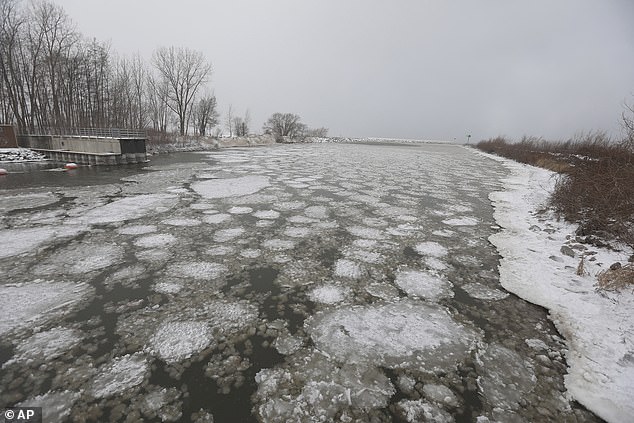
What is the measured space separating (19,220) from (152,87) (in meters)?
34.4

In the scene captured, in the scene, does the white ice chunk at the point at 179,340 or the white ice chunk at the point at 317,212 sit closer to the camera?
the white ice chunk at the point at 179,340

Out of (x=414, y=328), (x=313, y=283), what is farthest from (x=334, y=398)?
(x=313, y=283)

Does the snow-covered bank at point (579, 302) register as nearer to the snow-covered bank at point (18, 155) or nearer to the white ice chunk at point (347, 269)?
the white ice chunk at point (347, 269)

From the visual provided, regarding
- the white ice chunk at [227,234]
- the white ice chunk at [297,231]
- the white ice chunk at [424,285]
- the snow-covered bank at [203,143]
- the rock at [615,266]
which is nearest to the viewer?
the white ice chunk at [424,285]

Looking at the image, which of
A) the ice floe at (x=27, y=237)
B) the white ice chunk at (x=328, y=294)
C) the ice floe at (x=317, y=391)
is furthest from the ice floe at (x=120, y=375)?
the ice floe at (x=27, y=237)

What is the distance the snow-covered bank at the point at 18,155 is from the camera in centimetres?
1535

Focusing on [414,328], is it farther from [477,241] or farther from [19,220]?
[19,220]

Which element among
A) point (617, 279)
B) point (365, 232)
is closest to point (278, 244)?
point (365, 232)

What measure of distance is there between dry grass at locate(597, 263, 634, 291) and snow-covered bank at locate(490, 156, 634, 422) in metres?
0.09

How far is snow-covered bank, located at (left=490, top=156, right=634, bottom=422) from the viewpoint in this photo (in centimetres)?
212

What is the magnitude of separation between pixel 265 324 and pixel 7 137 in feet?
84.8

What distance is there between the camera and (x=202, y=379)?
82.0 inches

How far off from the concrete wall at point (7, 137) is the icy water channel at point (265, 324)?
19182 millimetres

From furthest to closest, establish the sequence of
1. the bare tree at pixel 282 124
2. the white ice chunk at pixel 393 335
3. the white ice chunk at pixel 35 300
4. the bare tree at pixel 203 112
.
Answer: the bare tree at pixel 282 124 → the bare tree at pixel 203 112 → the white ice chunk at pixel 35 300 → the white ice chunk at pixel 393 335
